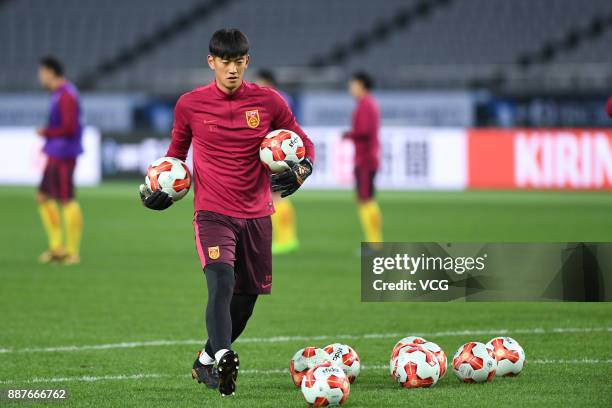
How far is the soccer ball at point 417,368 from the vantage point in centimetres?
701

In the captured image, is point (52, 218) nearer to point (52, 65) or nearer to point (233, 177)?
point (52, 65)

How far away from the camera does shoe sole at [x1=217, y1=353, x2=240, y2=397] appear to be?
21.1ft

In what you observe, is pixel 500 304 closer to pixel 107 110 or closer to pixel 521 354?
pixel 521 354

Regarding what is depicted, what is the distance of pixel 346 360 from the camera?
7.19m

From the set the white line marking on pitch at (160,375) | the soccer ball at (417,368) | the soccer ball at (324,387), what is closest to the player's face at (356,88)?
the white line marking on pitch at (160,375)

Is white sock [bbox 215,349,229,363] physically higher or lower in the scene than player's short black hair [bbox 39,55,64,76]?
lower

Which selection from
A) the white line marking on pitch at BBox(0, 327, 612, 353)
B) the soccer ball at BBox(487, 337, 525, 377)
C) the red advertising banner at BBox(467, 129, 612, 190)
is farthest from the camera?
the red advertising banner at BBox(467, 129, 612, 190)

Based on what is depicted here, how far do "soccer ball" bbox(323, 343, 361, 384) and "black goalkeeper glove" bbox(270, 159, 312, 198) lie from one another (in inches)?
36.8

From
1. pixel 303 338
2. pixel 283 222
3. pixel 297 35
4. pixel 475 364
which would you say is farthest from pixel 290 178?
pixel 297 35

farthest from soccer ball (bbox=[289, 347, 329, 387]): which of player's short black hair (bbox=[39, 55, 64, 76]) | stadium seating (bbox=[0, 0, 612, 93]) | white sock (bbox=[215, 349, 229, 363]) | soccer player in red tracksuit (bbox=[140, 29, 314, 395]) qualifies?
stadium seating (bbox=[0, 0, 612, 93])

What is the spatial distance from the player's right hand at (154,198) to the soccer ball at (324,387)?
4.49ft

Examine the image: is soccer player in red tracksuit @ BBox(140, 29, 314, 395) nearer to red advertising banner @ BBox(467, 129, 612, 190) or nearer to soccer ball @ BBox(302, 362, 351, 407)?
soccer ball @ BBox(302, 362, 351, 407)

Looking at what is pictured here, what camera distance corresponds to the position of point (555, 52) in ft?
112

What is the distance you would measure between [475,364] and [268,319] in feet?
11.5
